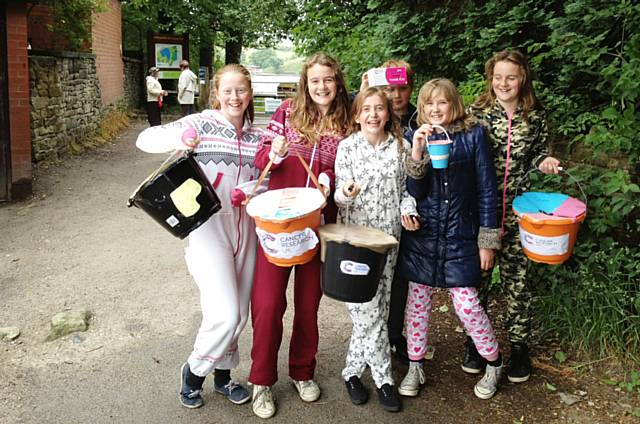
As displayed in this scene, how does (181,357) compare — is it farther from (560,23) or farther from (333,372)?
(560,23)

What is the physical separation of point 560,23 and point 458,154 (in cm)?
168

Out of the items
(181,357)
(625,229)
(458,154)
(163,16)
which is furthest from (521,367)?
(163,16)

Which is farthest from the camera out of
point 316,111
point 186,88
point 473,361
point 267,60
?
point 267,60

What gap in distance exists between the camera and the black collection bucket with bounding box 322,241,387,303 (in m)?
3.07

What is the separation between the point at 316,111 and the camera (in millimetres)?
3529

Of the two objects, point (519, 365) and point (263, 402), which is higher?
point (519, 365)

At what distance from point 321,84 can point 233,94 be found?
48 cm

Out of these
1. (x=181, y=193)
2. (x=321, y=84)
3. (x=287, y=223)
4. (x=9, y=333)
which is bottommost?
(x=9, y=333)

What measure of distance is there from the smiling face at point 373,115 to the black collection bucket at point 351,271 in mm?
715

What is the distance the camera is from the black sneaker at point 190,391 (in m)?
3.60

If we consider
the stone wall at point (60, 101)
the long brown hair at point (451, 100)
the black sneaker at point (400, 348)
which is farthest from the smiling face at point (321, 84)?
the stone wall at point (60, 101)

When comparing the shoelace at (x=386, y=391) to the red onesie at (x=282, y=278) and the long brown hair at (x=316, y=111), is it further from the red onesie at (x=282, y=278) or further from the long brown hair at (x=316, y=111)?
the long brown hair at (x=316, y=111)

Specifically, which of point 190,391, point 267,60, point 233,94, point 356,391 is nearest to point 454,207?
point 356,391

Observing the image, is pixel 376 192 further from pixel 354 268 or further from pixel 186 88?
pixel 186 88
